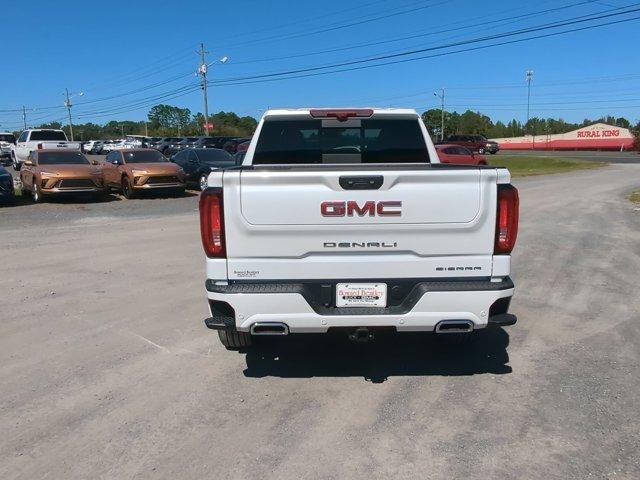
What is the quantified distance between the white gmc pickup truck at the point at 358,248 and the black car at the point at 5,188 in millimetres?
15736

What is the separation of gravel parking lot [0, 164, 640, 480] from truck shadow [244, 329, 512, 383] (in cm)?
2

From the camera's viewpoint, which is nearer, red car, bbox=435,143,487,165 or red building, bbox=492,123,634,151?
red car, bbox=435,143,487,165

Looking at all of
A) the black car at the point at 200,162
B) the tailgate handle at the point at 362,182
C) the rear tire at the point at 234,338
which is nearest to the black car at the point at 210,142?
the black car at the point at 200,162

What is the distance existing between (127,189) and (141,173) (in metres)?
0.96

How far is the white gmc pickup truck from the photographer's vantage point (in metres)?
3.79

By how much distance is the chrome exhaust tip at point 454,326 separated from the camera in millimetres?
3943

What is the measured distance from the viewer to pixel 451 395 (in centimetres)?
414

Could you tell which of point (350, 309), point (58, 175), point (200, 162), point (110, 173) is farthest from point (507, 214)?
point (110, 173)

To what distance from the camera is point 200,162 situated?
819 inches

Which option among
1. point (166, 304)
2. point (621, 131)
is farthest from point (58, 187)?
point (621, 131)

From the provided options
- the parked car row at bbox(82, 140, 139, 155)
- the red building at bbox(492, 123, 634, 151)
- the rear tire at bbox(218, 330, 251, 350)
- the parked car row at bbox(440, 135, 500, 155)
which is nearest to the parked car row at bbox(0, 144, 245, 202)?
the rear tire at bbox(218, 330, 251, 350)

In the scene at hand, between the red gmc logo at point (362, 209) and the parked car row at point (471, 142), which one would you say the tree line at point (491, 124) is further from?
the red gmc logo at point (362, 209)

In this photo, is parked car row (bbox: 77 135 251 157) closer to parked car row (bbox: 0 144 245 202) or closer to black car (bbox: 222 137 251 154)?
black car (bbox: 222 137 251 154)

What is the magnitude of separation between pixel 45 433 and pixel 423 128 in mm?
4381
